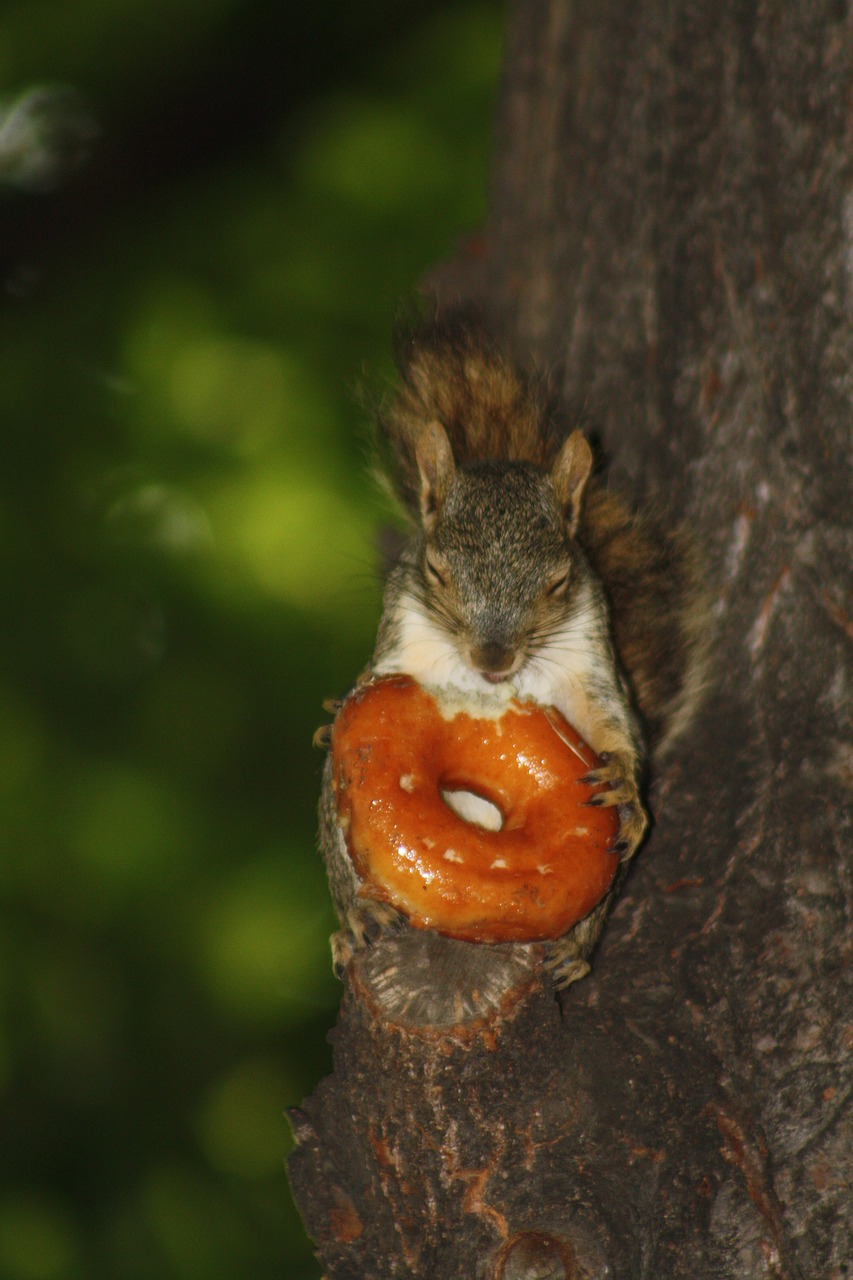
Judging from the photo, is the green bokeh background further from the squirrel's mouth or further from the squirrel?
the squirrel's mouth

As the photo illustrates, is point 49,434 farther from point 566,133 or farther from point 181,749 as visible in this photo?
point 566,133

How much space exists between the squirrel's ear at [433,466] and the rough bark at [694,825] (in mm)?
420

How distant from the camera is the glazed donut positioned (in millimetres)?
1514

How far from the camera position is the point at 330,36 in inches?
140

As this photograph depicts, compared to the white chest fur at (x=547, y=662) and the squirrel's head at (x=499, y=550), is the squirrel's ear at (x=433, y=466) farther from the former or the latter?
the white chest fur at (x=547, y=662)

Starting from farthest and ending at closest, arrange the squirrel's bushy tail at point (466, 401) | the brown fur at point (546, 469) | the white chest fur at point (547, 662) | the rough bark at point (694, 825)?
the squirrel's bushy tail at point (466, 401) < the brown fur at point (546, 469) < the white chest fur at point (547, 662) < the rough bark at point (694, 825)

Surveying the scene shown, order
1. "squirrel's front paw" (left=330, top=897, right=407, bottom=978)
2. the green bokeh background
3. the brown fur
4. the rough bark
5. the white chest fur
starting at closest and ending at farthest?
the rough bark < "squirrel's front paw" (left=330, top=897, right=407, bottom=978) < the white chest fur < the brown fur < the green bokeh background

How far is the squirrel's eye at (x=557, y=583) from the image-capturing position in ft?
6.29

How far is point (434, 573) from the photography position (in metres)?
2.00

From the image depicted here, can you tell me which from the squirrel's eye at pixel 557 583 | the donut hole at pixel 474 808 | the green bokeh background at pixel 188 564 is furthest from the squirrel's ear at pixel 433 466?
the green bokeh background at pixel 188 564

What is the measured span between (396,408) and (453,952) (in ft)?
3.66

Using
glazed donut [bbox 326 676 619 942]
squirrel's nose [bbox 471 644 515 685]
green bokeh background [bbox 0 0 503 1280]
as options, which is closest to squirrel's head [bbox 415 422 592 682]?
squirrel's nose [bbox 471 644 515 685]

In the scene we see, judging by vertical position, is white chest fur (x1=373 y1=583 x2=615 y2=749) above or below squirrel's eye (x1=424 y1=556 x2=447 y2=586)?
below

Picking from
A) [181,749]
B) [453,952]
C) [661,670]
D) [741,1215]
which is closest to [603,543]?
[661,670]
